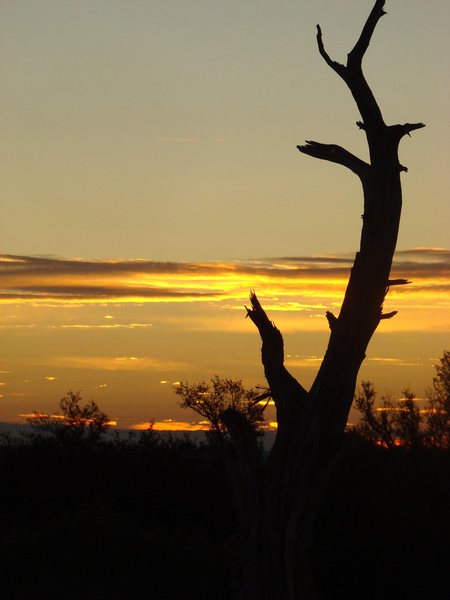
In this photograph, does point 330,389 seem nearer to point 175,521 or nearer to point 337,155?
point 337,155

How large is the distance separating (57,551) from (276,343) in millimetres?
6849

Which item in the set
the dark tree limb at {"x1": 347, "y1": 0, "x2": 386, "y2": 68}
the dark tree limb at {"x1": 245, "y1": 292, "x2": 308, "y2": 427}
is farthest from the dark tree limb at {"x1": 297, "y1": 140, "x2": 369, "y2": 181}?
the dark tree limb at {"x1": 245, "y1": 292, "x2": 308, "y2": 427}

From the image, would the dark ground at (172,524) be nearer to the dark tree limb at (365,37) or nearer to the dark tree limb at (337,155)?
the dark tree limb at (337,155)

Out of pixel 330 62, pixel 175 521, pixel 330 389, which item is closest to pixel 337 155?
pixel 330 62

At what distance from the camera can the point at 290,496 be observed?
14.3m

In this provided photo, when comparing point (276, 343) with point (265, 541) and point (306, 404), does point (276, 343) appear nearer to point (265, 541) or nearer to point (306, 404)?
point (306, 404)

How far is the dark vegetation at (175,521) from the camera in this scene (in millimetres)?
17812

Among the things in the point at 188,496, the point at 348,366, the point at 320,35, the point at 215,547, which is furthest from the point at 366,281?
the point at 188,496

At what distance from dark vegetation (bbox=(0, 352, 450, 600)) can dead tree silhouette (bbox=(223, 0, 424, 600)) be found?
20.8 inches

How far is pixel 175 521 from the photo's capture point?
2362 cm

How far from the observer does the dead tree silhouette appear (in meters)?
14.2

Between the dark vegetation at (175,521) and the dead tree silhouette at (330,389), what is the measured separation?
0.53 m

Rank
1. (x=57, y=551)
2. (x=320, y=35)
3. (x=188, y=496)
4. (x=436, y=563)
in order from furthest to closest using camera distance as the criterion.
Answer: (x=188, y=496)
(x=436, y=563)
(x=57, y=551)
(x=320, y=35)

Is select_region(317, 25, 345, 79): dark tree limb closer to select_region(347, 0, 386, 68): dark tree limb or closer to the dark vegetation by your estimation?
select_region(347, 0, 386, 68): dark tree limb
